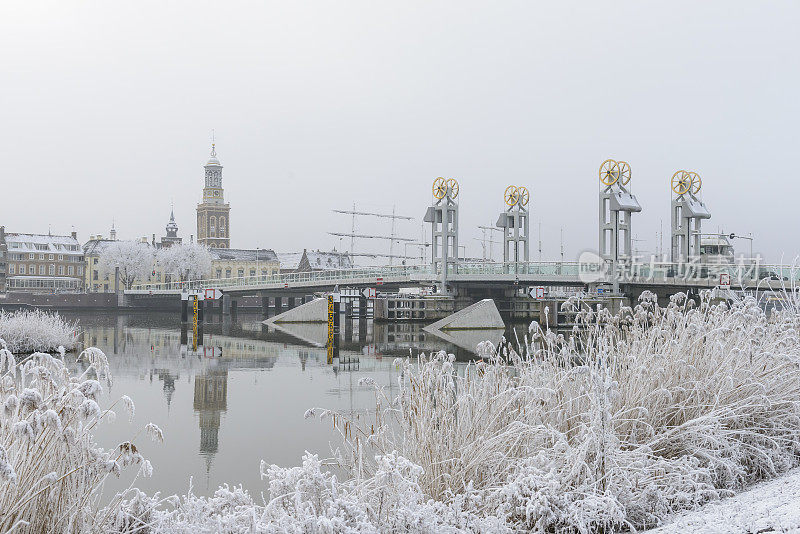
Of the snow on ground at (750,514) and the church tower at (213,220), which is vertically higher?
the church tower at (213,220)

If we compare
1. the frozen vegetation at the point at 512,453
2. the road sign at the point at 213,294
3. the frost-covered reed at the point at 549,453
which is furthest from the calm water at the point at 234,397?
the road sign at the point at 213,294

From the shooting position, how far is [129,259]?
105625mm

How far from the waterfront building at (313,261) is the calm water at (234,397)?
98531 mm

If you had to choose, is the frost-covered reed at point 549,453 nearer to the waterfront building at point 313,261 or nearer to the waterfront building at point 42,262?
the waterfront building at point 42,262

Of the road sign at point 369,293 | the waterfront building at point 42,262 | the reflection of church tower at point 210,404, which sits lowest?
the reflection of church tower at point 210,404

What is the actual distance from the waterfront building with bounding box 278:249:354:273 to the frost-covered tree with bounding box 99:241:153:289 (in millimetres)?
28788

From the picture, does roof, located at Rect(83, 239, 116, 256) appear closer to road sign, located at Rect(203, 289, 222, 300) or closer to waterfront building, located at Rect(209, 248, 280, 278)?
waterfront building, located at Rect(209, 248, 280, 278)

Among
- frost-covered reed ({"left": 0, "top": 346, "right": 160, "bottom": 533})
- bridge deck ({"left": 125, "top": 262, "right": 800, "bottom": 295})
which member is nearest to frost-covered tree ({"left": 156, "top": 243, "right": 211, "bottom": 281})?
bridge deck ({"left": 125, "top": 262, "right": 800, "bottom": 295})

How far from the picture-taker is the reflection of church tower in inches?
406

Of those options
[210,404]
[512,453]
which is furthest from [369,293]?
[512,453]

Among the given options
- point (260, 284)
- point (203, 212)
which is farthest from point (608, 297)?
point (203, 212)

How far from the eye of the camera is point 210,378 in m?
18.2

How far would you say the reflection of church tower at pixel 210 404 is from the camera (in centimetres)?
1032

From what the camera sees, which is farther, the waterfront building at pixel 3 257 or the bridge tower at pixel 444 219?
the waterfront building at pixel 3 257
